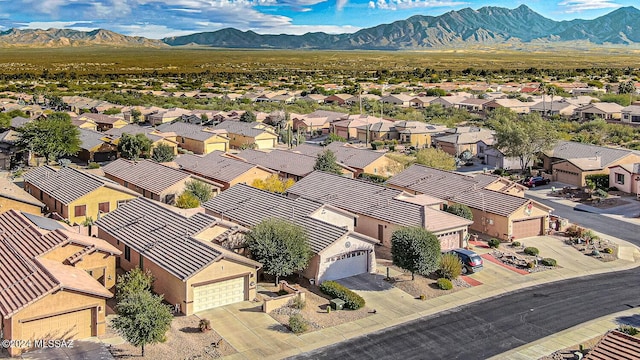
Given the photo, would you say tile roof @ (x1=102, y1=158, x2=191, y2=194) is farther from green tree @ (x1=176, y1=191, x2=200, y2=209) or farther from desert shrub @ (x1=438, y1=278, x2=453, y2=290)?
desert shrub @ (x1=438, y1=278, x2=453, y2=290)

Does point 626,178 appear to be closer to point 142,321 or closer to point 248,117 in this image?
point 142,321

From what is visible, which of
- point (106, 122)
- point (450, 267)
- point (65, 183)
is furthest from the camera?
point (106, 122)

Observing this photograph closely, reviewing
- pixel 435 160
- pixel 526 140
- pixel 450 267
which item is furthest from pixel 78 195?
pixel 526 140

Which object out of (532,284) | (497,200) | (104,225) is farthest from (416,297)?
(104,225)

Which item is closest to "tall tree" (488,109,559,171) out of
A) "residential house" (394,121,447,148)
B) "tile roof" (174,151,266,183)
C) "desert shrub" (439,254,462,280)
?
"residential house" (394,121,447,148)

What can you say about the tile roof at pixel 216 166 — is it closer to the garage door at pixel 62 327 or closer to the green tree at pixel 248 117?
the garage door at pixel 62 327

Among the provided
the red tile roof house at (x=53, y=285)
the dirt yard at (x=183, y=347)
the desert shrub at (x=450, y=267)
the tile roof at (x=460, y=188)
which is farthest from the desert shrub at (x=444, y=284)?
the red tile roof house at (x=53, y=285)
